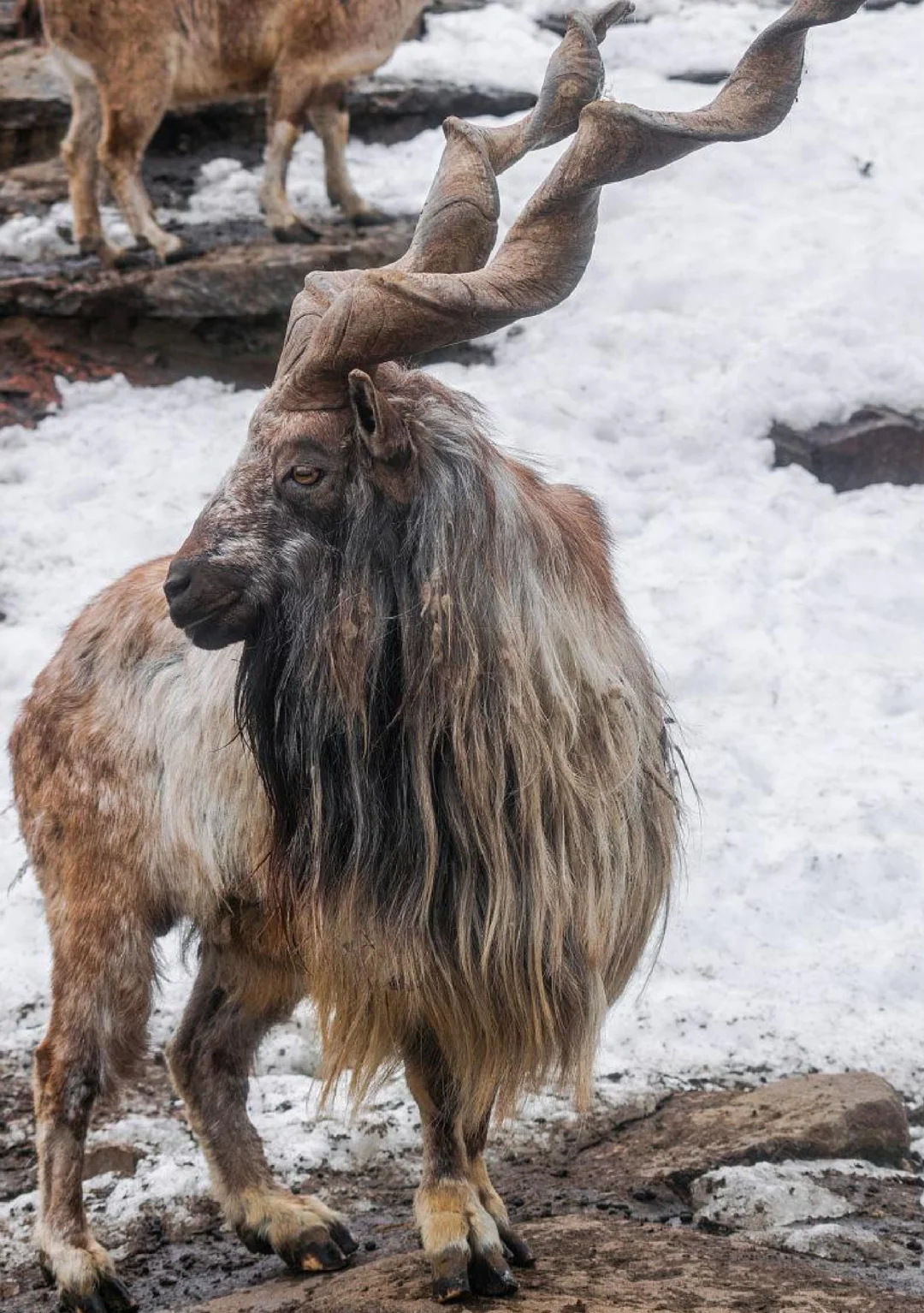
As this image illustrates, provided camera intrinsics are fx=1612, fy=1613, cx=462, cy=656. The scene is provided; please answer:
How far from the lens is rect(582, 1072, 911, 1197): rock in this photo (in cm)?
465

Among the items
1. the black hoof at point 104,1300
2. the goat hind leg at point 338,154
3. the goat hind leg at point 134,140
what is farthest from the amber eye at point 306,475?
the goat hind leg at point 338,154

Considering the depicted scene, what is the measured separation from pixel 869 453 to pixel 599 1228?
5577 millimetres

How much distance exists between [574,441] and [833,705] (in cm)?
258

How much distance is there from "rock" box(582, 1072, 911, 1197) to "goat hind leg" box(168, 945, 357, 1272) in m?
0.98

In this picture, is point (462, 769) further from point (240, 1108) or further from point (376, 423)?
point (240, 1108)

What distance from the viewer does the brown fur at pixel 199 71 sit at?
32.7 feet

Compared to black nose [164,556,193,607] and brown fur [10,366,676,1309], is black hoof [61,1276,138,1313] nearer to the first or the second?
brown fur [10,366,676,1309]

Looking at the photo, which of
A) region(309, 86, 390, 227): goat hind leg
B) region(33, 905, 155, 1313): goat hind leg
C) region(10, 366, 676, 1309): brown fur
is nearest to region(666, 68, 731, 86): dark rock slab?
region(309, 86, 390, 227): goat hind leg

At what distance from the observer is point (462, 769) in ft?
11.8

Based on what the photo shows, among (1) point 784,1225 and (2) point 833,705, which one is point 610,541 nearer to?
(1) point 784,1225

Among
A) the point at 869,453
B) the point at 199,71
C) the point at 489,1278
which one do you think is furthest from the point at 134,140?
the point at 489,1278

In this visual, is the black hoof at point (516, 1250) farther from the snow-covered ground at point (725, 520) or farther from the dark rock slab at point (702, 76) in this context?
the dark rock slab at point (702, 76)

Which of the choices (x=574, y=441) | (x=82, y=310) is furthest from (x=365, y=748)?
(x=82, y=310)

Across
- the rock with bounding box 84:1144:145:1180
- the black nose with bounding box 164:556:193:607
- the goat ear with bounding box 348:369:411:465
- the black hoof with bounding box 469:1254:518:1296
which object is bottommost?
the rock with bounding box 84:1144:145:1180
